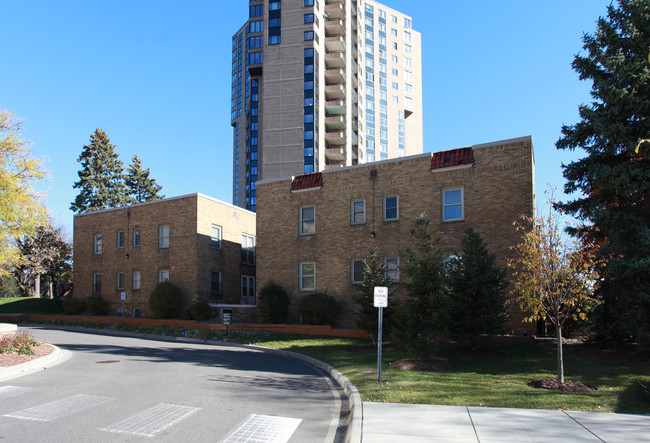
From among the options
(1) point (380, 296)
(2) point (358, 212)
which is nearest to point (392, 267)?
(2) point (358, 212)

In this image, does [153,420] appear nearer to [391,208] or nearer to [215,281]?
[391,208]

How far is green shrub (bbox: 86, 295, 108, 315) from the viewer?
3297 centimetres

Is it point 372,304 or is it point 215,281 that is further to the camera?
point 215,281

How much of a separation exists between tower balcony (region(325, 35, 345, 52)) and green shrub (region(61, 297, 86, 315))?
4974 cm

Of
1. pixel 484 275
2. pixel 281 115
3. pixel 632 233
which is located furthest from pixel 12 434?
pixel 281 115

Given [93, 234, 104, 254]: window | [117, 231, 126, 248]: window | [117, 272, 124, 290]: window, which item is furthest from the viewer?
[93, 234, 104, 254]: window

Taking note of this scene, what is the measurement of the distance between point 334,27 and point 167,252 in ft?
166

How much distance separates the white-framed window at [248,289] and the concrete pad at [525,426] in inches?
1043

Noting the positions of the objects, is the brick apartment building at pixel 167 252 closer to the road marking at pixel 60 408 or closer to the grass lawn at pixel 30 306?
the grass lawn at pixel 30 306

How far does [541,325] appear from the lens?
19594 mm

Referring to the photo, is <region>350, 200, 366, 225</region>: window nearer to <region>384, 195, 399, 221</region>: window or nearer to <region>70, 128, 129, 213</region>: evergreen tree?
<region>384, 195, 399, 221</region>: window

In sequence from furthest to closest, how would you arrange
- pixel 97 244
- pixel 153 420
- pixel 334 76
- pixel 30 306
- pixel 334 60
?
pixel 334 76 → pixel 334 60 → pixel 30 306 → pixel 97 244 → pixel 153 420

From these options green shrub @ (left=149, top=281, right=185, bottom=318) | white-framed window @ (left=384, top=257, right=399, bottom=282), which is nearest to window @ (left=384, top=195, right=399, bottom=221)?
white-framed window @ (left=384, top=257, right=399, bottom=282)

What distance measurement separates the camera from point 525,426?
741cm
